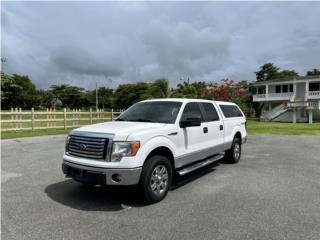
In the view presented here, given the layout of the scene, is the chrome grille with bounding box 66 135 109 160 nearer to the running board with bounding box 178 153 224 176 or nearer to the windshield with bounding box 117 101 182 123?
the windshield with bounding box 117 101 182 123

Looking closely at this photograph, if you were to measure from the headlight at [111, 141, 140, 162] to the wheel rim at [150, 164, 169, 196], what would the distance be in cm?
62

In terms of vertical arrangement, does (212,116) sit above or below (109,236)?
above

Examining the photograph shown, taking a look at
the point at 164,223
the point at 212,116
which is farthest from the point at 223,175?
the point at 164,223

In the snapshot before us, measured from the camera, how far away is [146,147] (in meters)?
4.59

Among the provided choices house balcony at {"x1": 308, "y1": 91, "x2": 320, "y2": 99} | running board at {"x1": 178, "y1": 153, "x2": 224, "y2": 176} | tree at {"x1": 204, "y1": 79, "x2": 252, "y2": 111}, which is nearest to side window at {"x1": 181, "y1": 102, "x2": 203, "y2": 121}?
running board at {"x1": 178, "y1": 153, "x2": 224, "y2": 176}

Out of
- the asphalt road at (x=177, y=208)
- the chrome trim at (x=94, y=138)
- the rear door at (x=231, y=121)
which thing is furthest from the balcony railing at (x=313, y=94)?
the chrome trim at (x=94, y=138)

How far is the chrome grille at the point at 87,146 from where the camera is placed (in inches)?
176

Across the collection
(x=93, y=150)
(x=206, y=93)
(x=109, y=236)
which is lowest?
(x=109, y=236)

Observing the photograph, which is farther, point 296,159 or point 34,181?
point 296,159

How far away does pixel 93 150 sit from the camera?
4.57 metres

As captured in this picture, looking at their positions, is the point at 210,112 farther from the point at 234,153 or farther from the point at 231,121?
the point at 234,153

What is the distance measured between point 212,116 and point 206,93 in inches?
1016

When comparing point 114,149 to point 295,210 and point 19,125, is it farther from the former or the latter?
point 19,125

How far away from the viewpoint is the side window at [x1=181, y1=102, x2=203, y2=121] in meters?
5.81
